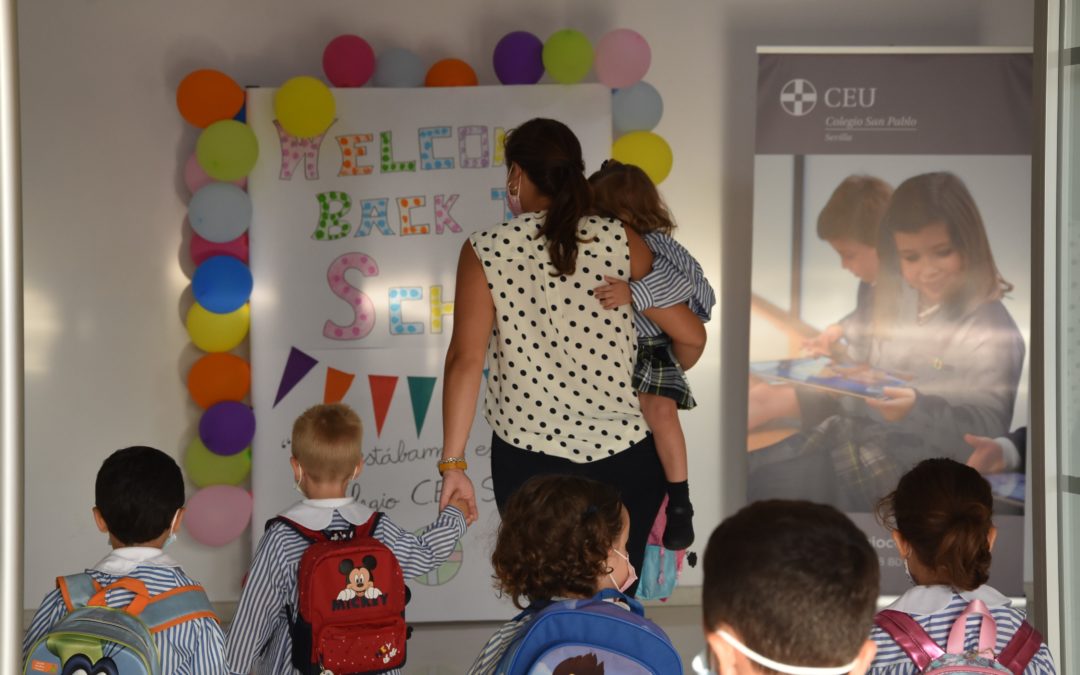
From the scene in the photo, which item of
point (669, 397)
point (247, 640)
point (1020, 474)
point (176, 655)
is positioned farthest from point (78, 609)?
point (1020, 474)

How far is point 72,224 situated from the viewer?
472 centimetres

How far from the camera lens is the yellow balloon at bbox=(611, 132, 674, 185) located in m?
4.59

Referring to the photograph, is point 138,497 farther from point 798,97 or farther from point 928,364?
point 928,364

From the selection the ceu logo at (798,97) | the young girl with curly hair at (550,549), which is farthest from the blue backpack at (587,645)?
the ceu logo at (798,97)

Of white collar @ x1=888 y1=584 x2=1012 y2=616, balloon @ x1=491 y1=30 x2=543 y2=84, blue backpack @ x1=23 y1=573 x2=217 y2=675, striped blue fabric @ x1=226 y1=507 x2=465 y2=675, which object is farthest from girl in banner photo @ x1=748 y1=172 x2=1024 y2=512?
blue backpack @ x1=23 y1=573 x2=217 y2=675

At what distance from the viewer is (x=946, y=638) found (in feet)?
6.45

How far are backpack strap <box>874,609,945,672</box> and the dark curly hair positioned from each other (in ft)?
1.54

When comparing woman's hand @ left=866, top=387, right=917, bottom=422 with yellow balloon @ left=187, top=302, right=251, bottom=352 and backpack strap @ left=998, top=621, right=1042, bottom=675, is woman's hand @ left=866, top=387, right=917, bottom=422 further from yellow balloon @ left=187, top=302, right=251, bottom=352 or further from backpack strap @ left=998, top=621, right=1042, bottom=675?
backpack strap @ left=998, top=621, right=1042, bottom=675

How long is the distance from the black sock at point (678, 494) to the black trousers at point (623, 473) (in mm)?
60

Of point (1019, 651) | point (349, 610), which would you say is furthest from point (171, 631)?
point (1019, 651)

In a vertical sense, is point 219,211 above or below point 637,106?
below

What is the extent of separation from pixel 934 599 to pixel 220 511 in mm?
3193

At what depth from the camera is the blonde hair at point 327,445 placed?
2.66m

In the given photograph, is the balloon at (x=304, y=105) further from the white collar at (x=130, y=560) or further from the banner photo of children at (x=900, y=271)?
the white collar at (x=130, y=560)
